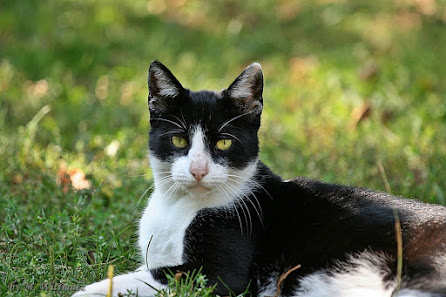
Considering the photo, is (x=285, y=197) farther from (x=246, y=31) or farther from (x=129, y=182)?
(x=246, y=31)

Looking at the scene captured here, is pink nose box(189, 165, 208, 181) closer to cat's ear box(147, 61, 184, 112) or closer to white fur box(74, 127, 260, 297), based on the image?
white fur box(74, 127, 260, 297)

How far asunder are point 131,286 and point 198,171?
608 mm

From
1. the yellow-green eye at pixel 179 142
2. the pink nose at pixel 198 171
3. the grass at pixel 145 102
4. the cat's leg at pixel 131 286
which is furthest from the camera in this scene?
the grass at pixel 145 102

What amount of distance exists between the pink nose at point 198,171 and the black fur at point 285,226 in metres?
0.14

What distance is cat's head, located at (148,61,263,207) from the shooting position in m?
3.04

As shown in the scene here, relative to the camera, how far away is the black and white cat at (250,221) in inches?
109

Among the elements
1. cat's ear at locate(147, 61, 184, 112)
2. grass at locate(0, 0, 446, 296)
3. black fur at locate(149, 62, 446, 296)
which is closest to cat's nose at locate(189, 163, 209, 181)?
black fur at locate(149, 62, 446, 296)

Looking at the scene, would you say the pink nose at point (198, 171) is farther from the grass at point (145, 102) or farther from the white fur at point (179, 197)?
the grass at point (145, 102)

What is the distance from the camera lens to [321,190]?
321 centimetres

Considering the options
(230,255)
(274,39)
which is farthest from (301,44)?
(230,255)

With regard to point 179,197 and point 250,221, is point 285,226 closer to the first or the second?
point 250,221

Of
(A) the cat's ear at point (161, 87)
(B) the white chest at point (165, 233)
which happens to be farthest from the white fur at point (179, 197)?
(A) the cat's ear at point (161, 87)

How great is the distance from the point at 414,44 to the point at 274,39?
63.9 inches

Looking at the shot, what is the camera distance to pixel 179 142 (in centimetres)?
Result: 311
